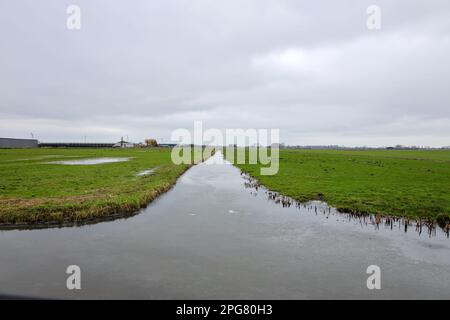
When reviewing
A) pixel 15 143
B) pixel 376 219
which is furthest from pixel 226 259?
pixel 15 143

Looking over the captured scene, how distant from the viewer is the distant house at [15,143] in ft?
475

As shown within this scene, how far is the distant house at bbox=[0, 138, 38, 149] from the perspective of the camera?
5704 inches

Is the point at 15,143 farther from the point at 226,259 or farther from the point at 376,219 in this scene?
the point at 376,219

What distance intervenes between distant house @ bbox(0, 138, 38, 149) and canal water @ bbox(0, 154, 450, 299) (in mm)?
170930

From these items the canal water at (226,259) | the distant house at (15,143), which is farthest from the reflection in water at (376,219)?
the distant house at (15,143)

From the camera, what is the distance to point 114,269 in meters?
8.49

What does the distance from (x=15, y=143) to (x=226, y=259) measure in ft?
619

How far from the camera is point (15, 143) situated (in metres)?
154

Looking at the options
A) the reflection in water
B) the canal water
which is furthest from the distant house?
the reflection in water

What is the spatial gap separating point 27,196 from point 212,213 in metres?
12.4

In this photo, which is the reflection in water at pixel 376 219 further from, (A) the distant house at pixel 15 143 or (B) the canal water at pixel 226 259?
(A) the distant house at pixel 15 143

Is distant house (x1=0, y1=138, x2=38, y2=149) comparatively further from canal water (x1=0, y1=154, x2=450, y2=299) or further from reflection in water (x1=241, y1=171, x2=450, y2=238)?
reflection in water (x1=241, y1=171, x2=450, y2=238)

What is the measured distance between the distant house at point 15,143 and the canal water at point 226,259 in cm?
17093
